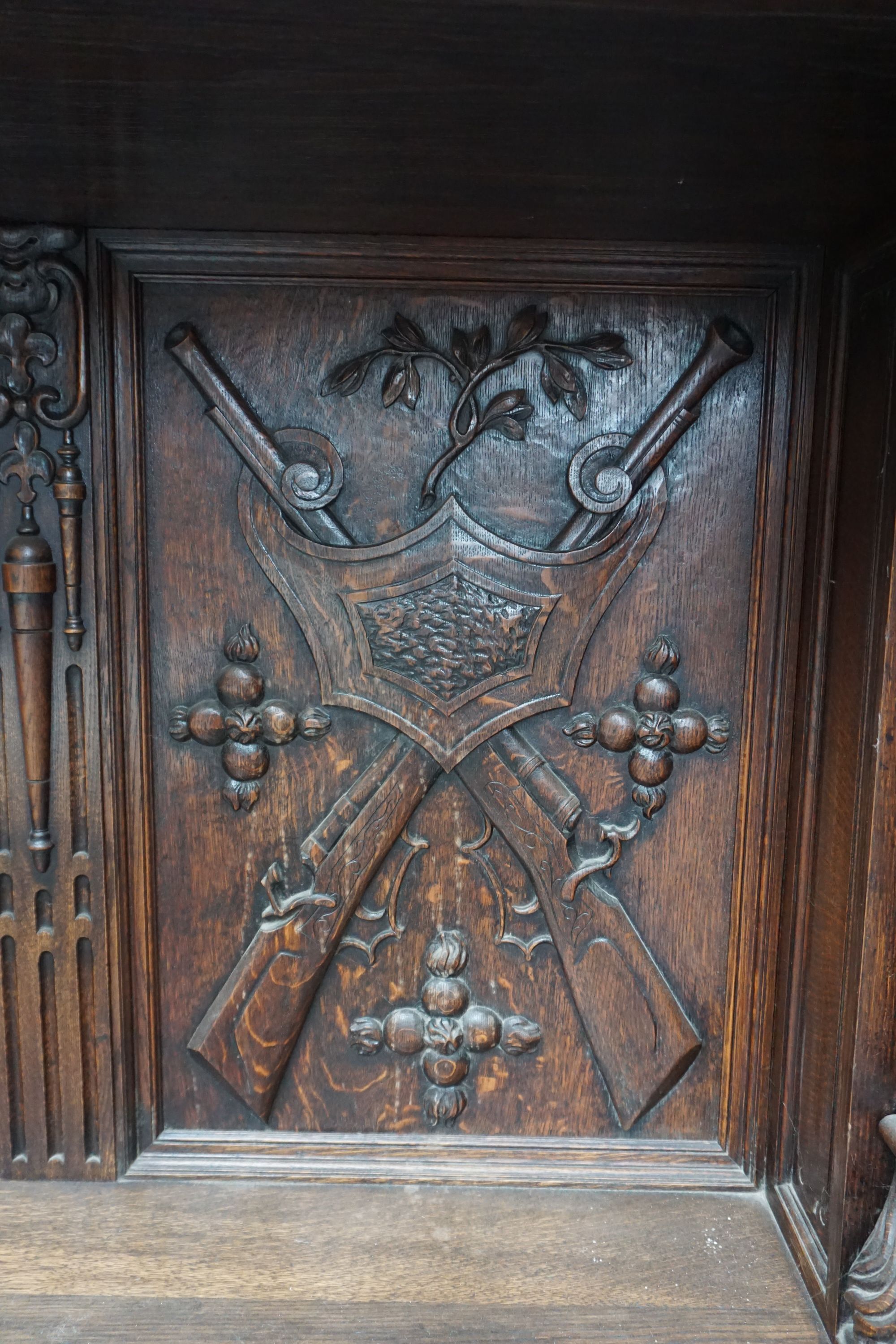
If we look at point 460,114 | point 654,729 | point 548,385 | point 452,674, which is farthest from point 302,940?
point 460,114

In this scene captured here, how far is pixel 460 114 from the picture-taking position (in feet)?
2.54

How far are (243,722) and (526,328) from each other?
0.56 meters

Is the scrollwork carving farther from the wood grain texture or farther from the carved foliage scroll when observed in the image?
the wood grain texture

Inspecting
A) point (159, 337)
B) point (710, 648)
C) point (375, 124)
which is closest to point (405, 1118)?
point (710, 648)

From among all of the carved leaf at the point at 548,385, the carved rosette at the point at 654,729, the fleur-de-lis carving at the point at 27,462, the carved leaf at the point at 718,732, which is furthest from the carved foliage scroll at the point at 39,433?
the carved leaf at the point at 718,732

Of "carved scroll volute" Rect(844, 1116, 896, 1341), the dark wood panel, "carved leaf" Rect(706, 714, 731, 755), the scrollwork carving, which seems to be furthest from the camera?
"carved leaf" Rect(706, 714, 731, 755)

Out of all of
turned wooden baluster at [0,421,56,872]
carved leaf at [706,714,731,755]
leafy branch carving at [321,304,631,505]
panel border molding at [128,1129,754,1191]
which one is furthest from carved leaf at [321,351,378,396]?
panel border molding at [128,1129,754,1191]

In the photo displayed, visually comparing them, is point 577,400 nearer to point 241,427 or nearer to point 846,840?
point 241,427

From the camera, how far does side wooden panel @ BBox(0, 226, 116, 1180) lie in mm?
1112

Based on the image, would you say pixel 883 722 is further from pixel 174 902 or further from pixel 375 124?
pixel 174 902

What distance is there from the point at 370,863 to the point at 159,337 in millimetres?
665

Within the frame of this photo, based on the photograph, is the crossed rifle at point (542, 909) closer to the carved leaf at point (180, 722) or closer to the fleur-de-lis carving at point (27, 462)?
the carved leaf at point (180, 722)

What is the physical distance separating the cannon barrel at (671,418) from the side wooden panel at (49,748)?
22.6 inches

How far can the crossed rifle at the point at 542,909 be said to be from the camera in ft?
3.96
